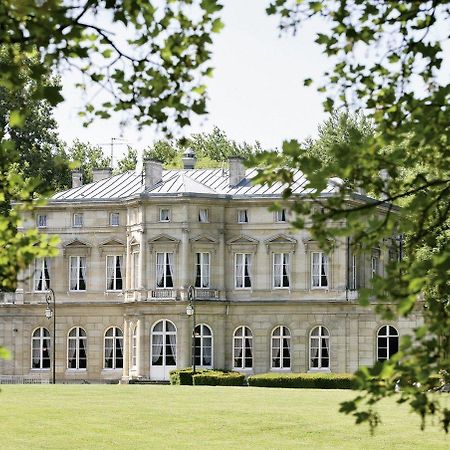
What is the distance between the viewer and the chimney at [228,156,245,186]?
232 ft

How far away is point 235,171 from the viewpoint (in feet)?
234

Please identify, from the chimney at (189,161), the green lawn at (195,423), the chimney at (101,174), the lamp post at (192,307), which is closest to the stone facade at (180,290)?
the lamp post at (192,307)

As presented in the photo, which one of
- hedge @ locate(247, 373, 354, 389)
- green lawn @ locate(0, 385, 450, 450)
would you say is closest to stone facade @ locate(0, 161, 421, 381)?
hedge @ locate(247, 373, 354, 389)

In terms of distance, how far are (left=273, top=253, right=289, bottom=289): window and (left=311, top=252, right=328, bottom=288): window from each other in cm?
136

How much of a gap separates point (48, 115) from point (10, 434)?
185ft

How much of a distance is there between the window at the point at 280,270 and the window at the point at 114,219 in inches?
333

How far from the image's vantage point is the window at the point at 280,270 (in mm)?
68625

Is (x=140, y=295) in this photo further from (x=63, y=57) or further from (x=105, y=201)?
(x=63, y=57)

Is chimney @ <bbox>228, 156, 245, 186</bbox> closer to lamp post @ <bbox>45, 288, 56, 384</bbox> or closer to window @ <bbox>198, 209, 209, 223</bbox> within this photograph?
window @ <bbox>198, 209, 209, 223</bbox>

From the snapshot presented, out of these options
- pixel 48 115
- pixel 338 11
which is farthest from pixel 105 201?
pixel 338 11

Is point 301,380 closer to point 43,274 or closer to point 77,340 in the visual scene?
point 77,340

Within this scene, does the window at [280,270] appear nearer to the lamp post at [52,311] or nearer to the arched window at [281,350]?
the arched window at [281,350]

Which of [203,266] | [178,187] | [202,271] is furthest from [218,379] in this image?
[178,187]

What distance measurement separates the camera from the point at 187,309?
208ft
